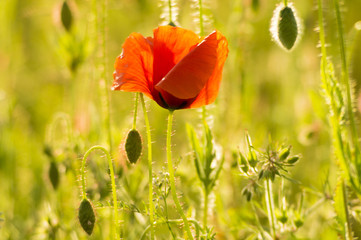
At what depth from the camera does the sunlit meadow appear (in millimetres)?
1537

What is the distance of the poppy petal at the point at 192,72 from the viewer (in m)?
1.42

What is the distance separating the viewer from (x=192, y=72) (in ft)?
4.69

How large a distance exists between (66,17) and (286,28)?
126 cm

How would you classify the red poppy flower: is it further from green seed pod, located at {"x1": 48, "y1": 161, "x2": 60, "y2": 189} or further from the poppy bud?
green seed pod, located at {"x1": 48, "y1": 161, "x2": 60, "y2": 189}

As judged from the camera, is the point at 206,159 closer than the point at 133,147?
No

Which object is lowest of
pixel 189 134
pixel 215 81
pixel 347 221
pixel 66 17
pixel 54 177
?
pixel 347 221

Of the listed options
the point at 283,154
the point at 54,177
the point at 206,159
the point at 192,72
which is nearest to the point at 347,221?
the point at 283,154

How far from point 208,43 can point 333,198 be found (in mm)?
690

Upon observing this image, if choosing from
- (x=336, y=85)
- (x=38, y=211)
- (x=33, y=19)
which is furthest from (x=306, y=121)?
(x=33, y=19)

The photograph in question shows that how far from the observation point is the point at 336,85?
175 cm

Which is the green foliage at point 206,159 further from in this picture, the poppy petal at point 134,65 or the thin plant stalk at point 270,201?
the poppy petal at point 134,65

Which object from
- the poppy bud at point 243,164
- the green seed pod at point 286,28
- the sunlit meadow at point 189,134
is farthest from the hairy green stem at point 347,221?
the green seed pod at point 286,28

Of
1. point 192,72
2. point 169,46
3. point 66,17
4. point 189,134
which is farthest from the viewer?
point 66,17

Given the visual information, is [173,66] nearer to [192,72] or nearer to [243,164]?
[192,72]
